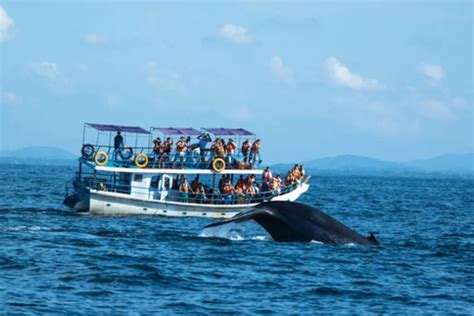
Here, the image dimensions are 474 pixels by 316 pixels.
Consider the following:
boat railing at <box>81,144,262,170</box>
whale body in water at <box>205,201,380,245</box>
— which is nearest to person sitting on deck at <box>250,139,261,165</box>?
boat railing at <box>81,144,262,170</box>

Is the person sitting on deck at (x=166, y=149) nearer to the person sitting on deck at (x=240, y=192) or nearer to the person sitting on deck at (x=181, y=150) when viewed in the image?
the person sitting on deck at (x=181, y=150)

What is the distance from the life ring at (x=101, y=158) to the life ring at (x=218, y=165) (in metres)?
5.28

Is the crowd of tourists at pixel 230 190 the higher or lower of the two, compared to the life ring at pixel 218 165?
lower

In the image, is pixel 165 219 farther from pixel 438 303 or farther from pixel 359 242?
pixel 438 303

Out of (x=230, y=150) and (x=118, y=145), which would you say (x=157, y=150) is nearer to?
(x=118, y=145)

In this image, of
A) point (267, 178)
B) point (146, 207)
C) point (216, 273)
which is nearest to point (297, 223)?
point (216, 273)

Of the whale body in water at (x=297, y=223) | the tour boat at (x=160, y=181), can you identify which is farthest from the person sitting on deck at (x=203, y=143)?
the whale body in water at (x=297, y=223)

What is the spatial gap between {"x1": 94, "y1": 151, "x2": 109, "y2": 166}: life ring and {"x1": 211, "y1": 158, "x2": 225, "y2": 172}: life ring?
5.28 metres

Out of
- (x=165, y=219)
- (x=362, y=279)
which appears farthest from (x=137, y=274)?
(x=165, y=219)

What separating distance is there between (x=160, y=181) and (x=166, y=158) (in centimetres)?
116

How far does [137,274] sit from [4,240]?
8.00 metres

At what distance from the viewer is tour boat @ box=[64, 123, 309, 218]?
4566 cm

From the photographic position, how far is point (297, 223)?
27.3 m

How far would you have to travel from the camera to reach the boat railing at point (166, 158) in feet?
151
